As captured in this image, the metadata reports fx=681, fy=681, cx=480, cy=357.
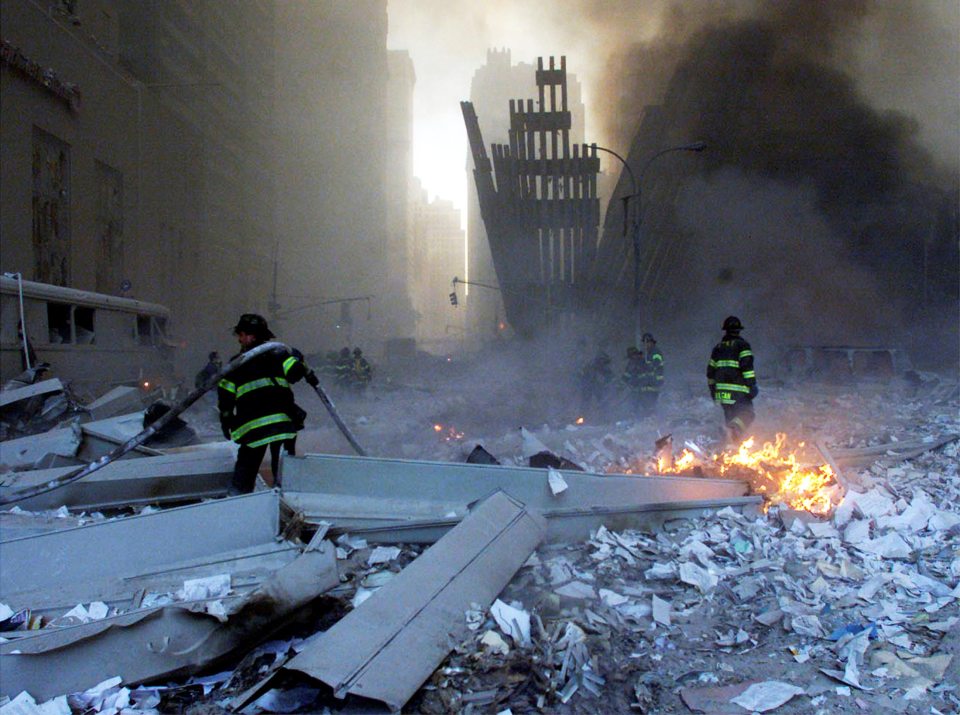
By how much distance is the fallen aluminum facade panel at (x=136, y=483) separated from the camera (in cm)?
513

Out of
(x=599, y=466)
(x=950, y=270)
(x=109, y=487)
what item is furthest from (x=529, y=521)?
(x=950, y=270)

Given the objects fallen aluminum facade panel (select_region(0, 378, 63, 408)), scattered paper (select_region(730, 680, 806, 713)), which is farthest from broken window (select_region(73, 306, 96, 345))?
scattered paper (select_region(730, 680, 806, 713))

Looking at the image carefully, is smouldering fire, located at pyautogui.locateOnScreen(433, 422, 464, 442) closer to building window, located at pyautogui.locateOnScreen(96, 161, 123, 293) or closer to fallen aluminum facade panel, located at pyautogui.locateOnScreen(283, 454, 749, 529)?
fallen aluminum facade panel, located at pyautogui.locateOnScreen(283, 454, 749, 529)

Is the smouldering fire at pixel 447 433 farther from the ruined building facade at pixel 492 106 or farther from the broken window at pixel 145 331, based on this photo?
the ruined building facade at pixel 492 106

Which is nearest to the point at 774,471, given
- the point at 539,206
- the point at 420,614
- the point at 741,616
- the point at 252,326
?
the point at 741,616

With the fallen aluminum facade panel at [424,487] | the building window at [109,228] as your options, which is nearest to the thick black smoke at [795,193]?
the building window at [109,228]

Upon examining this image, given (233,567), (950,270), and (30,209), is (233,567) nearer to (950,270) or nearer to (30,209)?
(30,209)

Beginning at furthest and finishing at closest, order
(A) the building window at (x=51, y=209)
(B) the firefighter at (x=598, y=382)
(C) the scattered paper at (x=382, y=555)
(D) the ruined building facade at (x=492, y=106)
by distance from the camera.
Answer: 1. (D) the ruined building facade at (x=492, y=106)
2. (A) the building window at (x=51, y=209)
3. (B) the firefighter at (x=598, y=382)
4. (C) the scattered paper at (x=382, y=555)

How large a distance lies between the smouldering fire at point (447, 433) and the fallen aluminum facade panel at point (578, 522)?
6.40 metres

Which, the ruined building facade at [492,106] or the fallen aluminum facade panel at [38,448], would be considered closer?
the fallen aluminum facade panel at [38,448]

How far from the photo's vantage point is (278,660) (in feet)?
10.6

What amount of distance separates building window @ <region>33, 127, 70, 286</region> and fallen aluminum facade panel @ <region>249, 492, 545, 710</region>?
1941 cm

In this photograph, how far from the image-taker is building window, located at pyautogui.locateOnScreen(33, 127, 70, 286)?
18953 millimetres

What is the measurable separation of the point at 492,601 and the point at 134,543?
211 centimetres
